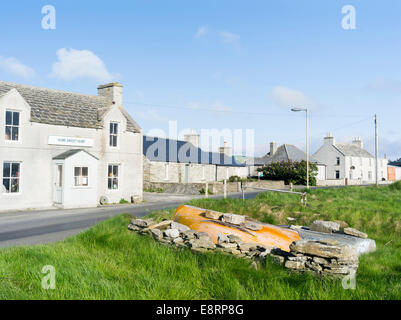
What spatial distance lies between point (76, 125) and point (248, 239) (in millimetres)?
16613

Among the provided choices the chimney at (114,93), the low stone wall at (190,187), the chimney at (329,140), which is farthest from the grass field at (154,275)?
Answer: the chimney at (329,140)

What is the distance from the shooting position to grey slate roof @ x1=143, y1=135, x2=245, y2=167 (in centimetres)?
4253

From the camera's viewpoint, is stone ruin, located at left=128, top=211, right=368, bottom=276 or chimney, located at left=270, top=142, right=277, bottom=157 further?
chimney, located at left=270, top=142, right=277, bottom=157

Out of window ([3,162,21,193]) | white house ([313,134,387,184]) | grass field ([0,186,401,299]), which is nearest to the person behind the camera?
grass field ([0,186,401,299])

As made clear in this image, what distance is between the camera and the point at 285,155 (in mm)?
64188

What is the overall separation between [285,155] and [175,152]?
26.0m

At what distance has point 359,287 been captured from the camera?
22.0ft

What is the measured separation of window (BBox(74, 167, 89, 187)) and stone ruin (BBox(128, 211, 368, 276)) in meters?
11.7

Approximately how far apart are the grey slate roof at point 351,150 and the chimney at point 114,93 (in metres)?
53.5

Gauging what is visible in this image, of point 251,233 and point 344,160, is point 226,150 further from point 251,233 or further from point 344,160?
point 251,233

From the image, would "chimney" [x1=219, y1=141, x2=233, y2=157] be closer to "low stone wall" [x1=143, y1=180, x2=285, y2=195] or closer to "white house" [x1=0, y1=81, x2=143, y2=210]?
"low stone wall" [x1=143, y1=180, x2=285, y2=195]

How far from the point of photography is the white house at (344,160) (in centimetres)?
6903

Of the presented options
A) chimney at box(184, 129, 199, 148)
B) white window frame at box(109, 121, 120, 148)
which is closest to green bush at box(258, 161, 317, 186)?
chimney at box(184, 129, 199, 148)

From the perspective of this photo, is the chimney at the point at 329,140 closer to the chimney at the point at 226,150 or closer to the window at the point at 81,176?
the chimney at the point at 226,150
